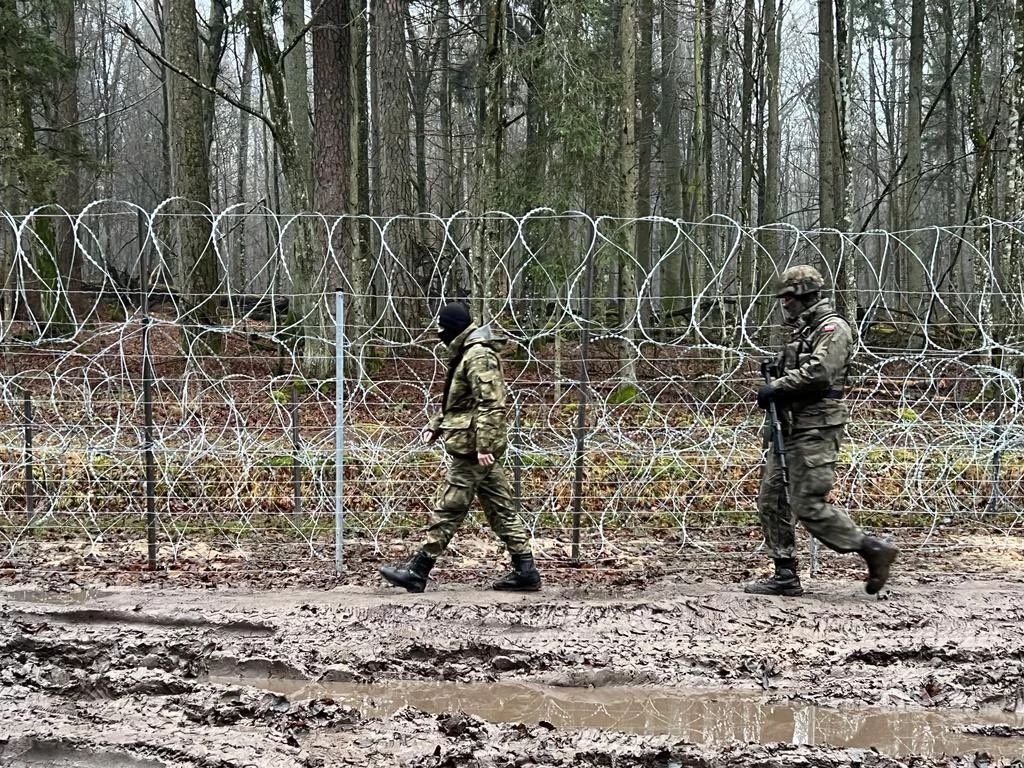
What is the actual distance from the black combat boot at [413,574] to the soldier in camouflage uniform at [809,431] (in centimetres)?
221

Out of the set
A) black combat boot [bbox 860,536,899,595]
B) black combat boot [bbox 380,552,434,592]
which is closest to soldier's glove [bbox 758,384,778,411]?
black combat boot [bbox 860,536,899,595]

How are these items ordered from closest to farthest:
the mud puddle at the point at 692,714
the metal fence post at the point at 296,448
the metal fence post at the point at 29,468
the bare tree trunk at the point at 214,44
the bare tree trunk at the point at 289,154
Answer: the mud puddle at the point at 692,714
the metal fence post at the point at 296,448
the metal fence post at the point at 29,468
the bare tree trunk at the point at 289,154
the bare tree trunk at the point at 214,44

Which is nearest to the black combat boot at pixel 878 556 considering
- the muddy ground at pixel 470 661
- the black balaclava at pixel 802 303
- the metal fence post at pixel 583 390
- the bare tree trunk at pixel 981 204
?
the muddy ground at pixel 470 661

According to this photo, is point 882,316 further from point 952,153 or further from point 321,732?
point 321,732

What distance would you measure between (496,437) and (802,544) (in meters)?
3.03

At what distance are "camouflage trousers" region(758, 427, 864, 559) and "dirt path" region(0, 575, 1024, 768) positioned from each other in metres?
0.43

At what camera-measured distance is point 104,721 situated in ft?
13.3

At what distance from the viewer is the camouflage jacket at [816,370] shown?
5.30m

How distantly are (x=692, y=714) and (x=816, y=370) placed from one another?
2.28m

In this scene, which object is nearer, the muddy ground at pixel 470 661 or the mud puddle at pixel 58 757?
the mud puddle at pixel 58 757

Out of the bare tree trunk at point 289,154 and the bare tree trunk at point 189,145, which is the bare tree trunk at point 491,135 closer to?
the bare tree trunk at point 289,154

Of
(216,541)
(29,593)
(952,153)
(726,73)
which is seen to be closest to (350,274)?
(216,541)

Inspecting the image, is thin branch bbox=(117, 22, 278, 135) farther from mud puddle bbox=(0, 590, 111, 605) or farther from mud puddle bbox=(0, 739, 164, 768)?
mud puddle bbox=(0, 739, 164, 768)

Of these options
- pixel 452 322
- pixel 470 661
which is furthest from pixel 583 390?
pixel 470 661
